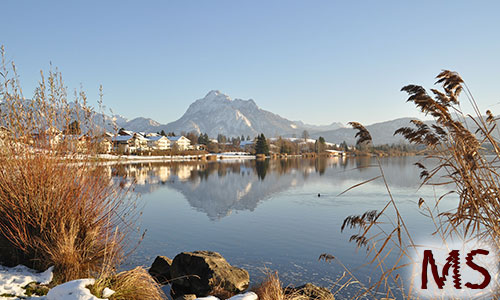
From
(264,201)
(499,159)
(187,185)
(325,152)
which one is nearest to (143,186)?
(187,185)

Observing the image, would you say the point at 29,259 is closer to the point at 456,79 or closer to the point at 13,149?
the point at 13,149

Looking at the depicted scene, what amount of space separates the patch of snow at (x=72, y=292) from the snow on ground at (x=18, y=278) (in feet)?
2.04

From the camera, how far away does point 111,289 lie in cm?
446

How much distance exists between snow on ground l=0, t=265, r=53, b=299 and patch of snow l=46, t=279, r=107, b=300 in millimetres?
623

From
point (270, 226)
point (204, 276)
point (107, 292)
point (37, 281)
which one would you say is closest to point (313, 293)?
point (204, 276)

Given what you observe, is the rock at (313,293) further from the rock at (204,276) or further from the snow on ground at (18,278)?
the snow on ground at (18,278)

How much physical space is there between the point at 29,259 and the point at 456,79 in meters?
6.26

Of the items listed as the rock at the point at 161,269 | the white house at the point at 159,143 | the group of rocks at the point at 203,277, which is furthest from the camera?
the white house at the point at 159,143

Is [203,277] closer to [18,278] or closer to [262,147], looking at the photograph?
[18,278]

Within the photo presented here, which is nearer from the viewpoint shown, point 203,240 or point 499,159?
point 499,159

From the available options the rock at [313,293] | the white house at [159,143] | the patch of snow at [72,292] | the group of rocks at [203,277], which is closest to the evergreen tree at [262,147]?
the white house at [159,143]

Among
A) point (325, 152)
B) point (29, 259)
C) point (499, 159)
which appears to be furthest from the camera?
point (325, 152)

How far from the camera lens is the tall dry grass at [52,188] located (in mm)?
5238

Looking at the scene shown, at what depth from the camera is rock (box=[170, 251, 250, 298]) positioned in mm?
7191
